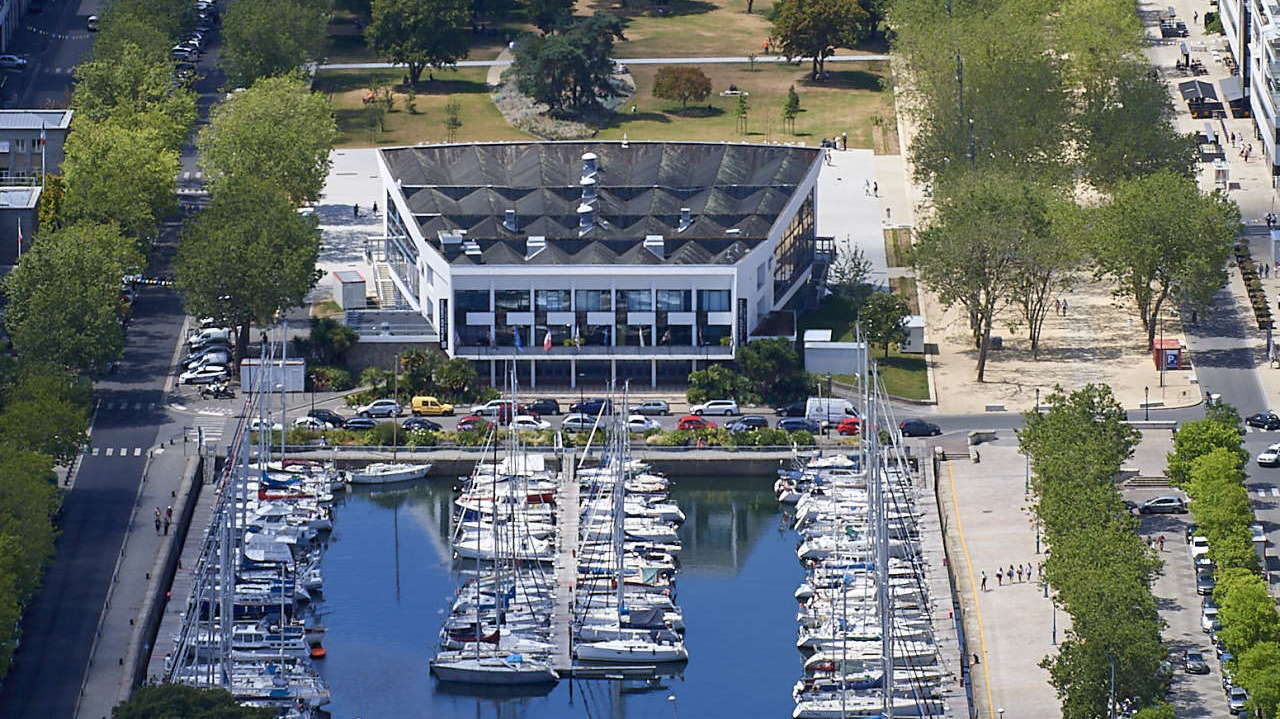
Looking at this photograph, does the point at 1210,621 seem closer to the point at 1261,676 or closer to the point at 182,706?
the point at 1261,676

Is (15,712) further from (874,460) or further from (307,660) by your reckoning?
(874,460)

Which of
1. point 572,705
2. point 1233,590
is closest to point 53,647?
point 572,705

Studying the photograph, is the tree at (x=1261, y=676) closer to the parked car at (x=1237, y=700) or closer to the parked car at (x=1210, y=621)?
the parked car at (x=1237, y=700)

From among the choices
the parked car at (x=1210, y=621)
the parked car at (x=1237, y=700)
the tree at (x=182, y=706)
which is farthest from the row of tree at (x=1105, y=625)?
the tree at (x=182, y=706)

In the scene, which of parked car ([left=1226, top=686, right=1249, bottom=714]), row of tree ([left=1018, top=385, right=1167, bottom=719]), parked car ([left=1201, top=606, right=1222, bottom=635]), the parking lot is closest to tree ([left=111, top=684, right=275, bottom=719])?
row of tree ([left=1018, top=385, right=1167, bottom=719])

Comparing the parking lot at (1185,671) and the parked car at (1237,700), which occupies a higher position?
the parking lot at (1185,671)

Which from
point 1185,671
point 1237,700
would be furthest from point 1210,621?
point 1237,700

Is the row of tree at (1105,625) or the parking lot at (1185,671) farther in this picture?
the parking lot at (1185,671)
